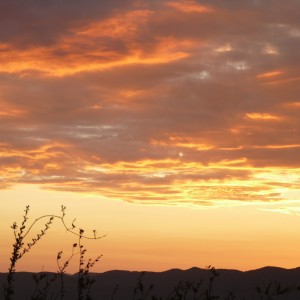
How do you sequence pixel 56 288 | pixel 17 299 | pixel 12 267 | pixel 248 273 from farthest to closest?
pixel 248 273
pixel 56 288
pixel 17 299
pixel 12 267

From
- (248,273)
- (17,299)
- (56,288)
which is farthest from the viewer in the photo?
(248,273)

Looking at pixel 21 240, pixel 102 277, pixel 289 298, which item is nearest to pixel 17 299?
pixel 102 277

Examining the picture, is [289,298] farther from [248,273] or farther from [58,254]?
[58,254]

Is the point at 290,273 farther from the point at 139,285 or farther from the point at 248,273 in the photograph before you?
the point at 139,285

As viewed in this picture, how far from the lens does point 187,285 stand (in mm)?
8562

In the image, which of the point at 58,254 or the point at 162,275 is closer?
the point at 58,254

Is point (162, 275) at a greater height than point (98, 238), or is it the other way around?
point (162, 275)

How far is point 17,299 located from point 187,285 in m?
81.4

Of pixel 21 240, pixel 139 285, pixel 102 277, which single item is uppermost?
pixel 102 277

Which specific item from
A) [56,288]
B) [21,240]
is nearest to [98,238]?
[21,240]

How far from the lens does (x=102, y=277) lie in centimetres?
11175

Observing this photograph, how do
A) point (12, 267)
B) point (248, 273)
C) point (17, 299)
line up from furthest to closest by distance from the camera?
point (248, 273), point (17, 299), point (12, 267)

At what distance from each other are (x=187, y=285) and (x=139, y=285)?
612mm

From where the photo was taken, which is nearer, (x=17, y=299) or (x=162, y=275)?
(x=17, y=299)
